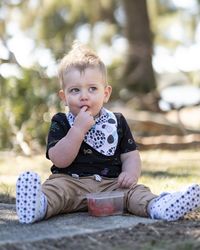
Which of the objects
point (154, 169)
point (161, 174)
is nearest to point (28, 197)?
point (161, 174)

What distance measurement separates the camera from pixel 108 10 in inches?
702

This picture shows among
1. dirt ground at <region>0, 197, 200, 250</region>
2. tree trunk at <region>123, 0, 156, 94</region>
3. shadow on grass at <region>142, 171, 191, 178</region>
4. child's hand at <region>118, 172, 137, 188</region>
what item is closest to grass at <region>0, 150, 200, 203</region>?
shadow on grass at <region>142, 171, 191, 178</region>

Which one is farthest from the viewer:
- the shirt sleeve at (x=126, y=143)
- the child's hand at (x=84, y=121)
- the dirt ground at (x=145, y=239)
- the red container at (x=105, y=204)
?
the shirt sleeve at (x=126, y=143)

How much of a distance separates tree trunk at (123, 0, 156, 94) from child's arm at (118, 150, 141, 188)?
990cm

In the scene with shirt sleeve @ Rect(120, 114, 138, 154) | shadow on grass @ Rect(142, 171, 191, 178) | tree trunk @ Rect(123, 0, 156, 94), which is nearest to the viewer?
shirt sleeve @ Rect(120, 114, 138, 154)

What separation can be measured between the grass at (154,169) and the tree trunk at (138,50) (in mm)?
4746

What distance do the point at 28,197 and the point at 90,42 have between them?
15.9 m

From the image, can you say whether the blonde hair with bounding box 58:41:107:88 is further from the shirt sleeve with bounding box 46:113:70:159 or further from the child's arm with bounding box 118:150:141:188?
the child's arm with bounding box 118:150:141:188

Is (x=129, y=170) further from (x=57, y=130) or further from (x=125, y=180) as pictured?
(x=57, y=130)

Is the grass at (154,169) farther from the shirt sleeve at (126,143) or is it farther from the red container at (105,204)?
the red container at (105,204)

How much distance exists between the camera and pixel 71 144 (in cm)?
326

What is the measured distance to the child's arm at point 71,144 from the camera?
327 cm

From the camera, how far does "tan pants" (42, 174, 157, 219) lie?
3.23m

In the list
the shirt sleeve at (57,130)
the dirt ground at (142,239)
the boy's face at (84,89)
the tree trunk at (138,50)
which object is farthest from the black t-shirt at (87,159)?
the tree trunk at (138,50)
